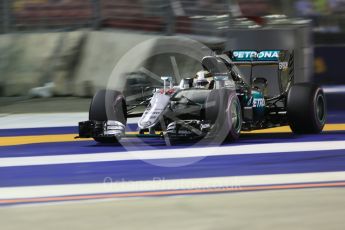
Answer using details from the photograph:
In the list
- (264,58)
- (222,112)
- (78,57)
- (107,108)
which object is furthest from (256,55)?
(78,57)

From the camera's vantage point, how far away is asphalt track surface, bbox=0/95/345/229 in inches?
214

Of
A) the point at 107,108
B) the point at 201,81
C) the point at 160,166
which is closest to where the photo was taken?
the point at 160,166

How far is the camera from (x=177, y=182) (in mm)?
6949

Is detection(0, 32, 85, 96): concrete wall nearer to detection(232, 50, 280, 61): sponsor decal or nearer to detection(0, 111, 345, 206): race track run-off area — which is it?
detection(0, 111, 345, 206): race track run-off area

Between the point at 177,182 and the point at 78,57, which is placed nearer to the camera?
the point at 177,182

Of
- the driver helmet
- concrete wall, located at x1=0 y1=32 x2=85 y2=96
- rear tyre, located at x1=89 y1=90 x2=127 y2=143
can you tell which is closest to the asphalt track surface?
rear tyre, located at x1=89 y1=90 x2=127 y2=143

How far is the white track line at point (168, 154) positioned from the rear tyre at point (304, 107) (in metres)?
0.60

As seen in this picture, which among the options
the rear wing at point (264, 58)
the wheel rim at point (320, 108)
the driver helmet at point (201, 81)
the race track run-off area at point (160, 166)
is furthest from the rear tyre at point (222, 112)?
the rear wing at point (264, 58)

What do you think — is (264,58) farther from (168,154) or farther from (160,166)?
(160,166)

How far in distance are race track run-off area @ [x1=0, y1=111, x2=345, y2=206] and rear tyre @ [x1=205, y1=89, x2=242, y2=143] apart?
19cm

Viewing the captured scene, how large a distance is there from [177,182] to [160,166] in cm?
98

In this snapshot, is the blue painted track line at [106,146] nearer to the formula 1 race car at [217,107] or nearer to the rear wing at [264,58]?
the formula 1 race car at [217,107]

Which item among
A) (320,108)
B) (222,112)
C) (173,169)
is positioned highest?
(222,112)

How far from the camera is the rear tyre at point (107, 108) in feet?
30.6
